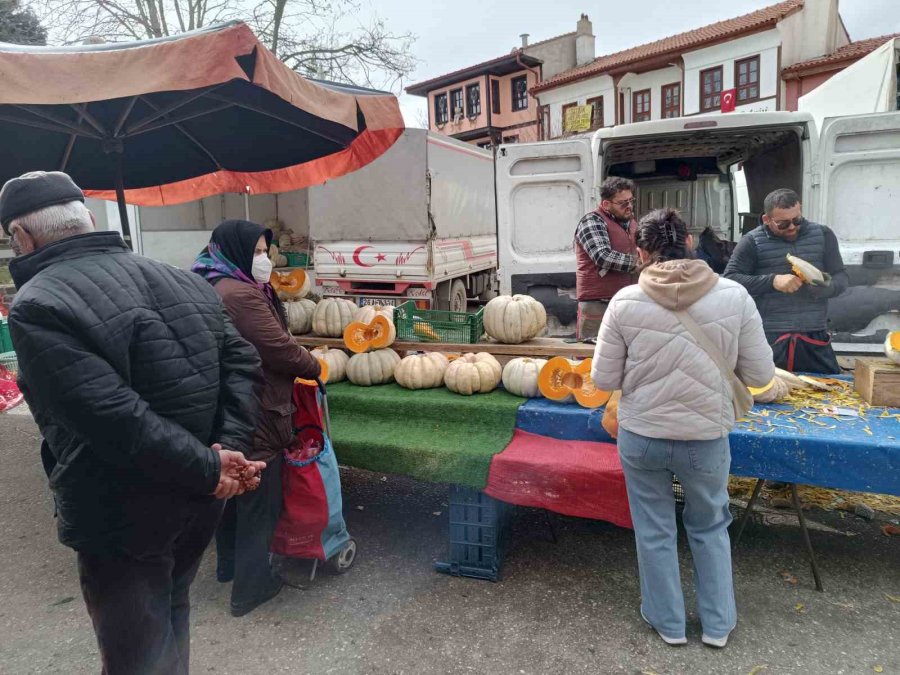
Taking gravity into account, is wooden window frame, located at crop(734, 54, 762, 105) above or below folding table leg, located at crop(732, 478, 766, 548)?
above

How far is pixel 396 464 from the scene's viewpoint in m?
3.48

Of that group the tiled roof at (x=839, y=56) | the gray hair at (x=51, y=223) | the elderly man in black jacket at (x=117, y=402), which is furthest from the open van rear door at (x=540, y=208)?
the tiled roof at (x=839, y=56)

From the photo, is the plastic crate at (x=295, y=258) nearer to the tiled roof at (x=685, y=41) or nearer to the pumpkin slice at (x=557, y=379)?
the pumpkin slice at (x=557, y=379)

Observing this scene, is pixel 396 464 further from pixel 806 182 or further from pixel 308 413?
pixel 806 182

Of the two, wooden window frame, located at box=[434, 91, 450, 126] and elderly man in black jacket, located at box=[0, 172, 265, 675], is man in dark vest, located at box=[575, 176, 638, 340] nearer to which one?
elderly man in black jacket, located at box=[0, 172, 265, 675]

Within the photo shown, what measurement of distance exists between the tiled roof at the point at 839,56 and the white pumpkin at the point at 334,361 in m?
24.0

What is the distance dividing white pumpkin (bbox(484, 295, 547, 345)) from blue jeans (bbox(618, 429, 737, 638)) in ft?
4.49

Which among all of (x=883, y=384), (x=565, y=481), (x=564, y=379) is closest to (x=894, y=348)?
(x=883, y=384)

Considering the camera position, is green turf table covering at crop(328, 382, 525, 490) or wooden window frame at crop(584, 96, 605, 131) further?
wooden window frame at crop(584, 96, 605, 131)

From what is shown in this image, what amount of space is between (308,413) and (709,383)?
7.02ft

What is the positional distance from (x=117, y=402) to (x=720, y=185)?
7.38m

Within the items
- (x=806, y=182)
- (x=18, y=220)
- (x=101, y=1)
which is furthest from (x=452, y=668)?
(x=101, y=1)

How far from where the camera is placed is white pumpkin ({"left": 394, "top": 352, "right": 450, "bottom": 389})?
3.90 metres

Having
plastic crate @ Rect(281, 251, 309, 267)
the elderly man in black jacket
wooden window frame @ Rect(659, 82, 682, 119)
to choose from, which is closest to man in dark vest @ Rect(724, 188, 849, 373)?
the elderly man in black jacket
